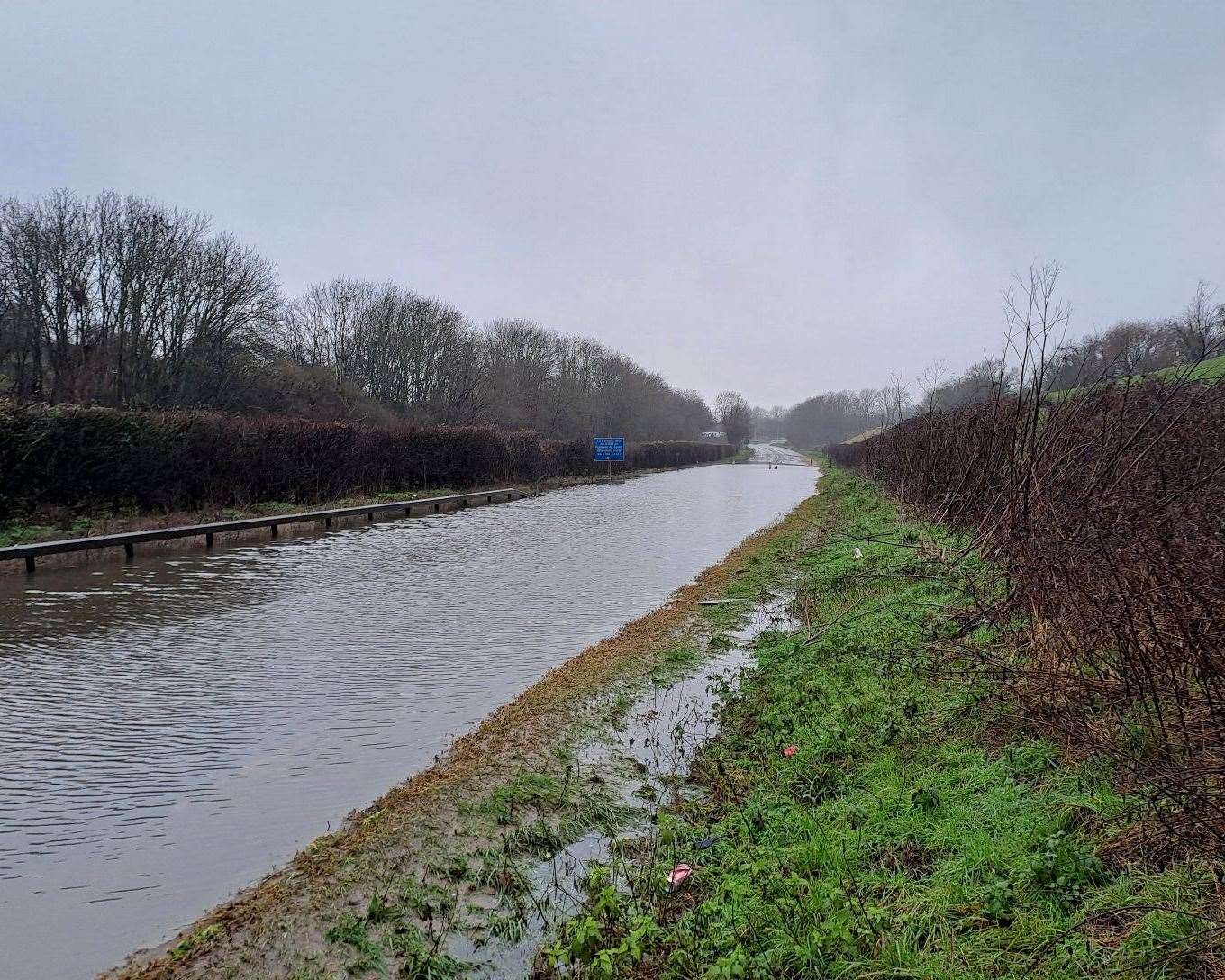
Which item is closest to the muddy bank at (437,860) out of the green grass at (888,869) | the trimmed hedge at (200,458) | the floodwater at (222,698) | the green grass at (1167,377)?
the floodwater at (222,698)

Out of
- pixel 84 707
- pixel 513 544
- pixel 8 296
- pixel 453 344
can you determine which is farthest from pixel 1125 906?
pixel 453 344

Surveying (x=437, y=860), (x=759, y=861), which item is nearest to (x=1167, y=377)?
(x=759, y=861)

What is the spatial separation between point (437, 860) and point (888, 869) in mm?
2266

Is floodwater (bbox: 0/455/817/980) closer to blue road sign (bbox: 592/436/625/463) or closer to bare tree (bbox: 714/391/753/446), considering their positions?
blue road sign (bbox: 592/436/625/463)

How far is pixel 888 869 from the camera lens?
3420 millimetres

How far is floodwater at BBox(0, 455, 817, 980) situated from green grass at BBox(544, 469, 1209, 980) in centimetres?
212

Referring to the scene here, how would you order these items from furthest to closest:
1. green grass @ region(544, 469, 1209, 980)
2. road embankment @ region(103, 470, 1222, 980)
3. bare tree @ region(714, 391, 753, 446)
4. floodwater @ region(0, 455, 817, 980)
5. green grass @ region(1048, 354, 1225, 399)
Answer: bare tree @ region(714, 391, 753, 446)
green grass @ region(1048, 354, 1225, 399)
floodwater @ region(0, 455, 817, 980)
road embankment @ region(103, 470, 1222, 980)
green grass @ region(544, 469, 1209, 980)

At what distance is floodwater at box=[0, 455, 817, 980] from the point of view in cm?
386

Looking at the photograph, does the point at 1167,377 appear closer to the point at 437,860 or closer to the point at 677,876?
the point at 677,876

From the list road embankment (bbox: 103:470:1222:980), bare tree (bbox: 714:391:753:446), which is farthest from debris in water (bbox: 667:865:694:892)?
bare tree (bbox: 714:391:753:446)

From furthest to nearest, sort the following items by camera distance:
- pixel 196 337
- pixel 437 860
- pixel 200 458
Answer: pixel 196 337 → pixel 200 458 → pixel 437 860

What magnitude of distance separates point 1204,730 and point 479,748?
423 cm

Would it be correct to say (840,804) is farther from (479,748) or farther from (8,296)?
(8,296)

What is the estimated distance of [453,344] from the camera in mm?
59062
